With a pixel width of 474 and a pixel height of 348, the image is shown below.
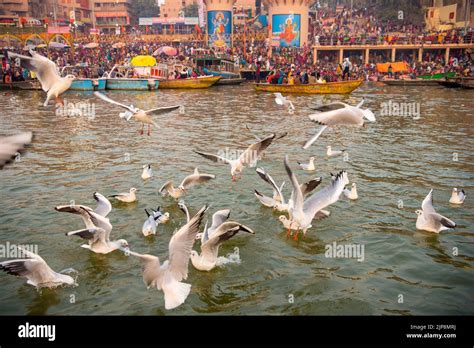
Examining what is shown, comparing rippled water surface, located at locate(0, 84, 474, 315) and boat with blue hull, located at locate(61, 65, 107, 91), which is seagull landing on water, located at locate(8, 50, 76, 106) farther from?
boat with blue hull, located at locate(61, 65, 107, 91)

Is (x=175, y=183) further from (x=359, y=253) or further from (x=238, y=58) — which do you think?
(x=238, y=58)

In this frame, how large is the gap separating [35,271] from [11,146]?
62.9 inches

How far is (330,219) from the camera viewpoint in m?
8.50

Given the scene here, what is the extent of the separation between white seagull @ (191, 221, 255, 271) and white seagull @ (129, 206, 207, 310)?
0.62 metres

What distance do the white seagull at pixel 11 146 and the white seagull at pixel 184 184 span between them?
12.2ft

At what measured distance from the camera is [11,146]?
18.2 feet

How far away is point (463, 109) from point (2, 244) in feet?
67.8

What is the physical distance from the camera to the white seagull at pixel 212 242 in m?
6.04

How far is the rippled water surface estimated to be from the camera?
19.6 feet

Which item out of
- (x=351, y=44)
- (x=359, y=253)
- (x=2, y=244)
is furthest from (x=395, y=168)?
(x=351, y=44)

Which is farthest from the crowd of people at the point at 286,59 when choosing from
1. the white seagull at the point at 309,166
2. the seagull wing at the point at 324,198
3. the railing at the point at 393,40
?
the seagull wing at the point at 324,198
